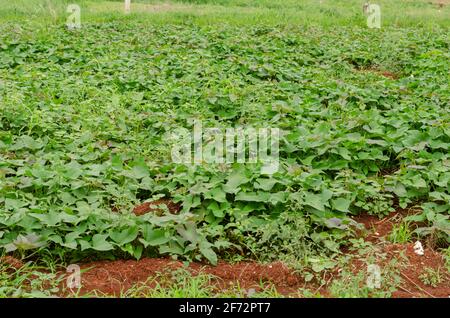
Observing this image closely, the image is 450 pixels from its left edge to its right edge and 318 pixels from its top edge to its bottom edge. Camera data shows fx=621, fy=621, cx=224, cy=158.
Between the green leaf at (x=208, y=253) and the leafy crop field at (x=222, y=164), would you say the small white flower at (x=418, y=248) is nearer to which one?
the leafy crop field at (x=222, y=164)

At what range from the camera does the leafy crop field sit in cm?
368

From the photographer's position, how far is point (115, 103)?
602 cm

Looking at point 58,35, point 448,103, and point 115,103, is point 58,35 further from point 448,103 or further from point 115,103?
point 448,103

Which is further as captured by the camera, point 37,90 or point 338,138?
point 37,90

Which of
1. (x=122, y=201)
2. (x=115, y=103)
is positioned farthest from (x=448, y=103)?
(x=122, y=201)

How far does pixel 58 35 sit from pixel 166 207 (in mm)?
5754

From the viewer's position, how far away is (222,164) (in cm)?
443

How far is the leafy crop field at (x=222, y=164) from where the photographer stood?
12.1 ft

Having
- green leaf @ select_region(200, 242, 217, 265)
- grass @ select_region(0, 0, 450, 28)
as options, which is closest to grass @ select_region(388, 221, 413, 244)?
green leaf @ select_region(200, 242, 217, 265)

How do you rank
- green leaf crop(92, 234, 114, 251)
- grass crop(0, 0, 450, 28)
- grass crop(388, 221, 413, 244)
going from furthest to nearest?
grass crop(0, 0, 450, 28) → grass crop(388, 221, 413, 244) → green leaf crop(92, 234, 114, 251)

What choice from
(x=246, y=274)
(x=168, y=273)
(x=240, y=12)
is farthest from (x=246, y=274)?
(x=240, y=12)

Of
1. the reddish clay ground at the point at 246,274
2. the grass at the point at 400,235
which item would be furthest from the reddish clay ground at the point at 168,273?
the grass at the point at 400,235

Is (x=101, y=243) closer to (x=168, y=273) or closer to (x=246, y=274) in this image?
(x=168, y=273)

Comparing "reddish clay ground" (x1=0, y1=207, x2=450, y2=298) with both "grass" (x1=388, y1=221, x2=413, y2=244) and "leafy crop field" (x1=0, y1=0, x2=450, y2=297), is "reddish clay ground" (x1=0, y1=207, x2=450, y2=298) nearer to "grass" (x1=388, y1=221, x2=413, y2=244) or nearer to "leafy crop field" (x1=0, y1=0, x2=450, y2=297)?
"leafy crop field" (x1=0, y1=0, x2=450, y2=297)
